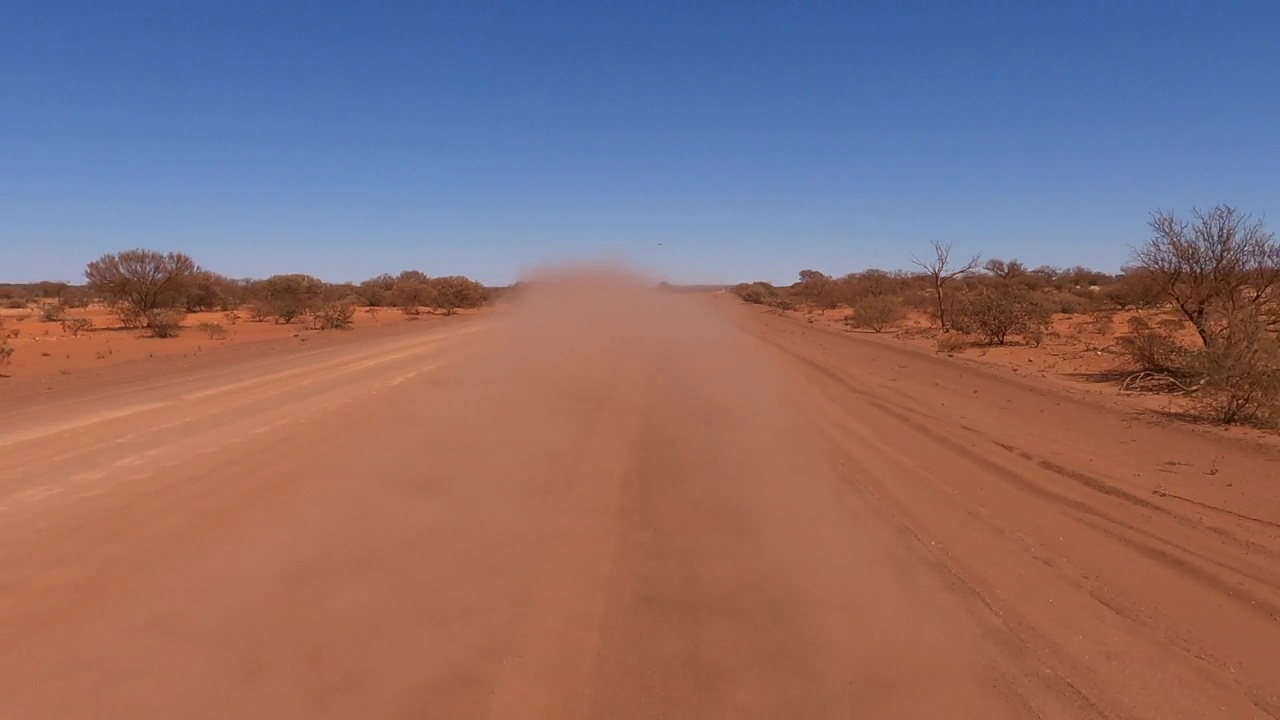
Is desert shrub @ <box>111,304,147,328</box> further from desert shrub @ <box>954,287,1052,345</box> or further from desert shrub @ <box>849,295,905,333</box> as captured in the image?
desert shrub @ <box>954,287,1052,345</box>

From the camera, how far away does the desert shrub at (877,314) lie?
116 ft

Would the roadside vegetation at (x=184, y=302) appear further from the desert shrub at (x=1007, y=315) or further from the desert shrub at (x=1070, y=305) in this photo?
the desert shrub at (x=1070, y=305)

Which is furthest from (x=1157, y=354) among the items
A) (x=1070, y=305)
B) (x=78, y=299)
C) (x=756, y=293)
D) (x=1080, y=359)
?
(x=78, y=299)

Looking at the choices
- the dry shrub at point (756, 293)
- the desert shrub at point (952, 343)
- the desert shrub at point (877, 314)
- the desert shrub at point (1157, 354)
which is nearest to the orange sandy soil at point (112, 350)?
the desert shrub at point (952, 343)

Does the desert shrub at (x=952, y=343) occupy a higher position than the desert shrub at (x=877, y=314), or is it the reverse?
the desert shrub at (x=877, y=314)

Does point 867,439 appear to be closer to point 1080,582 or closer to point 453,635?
point 1080,582

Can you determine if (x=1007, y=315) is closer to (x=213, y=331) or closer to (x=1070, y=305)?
(x=1070, y=305)

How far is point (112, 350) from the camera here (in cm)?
2422

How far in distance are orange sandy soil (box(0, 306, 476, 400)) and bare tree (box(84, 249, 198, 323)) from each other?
1223mm

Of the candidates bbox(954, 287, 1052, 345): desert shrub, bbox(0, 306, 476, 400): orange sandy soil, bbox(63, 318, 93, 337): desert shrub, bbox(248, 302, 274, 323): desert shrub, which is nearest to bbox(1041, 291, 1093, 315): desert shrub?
bbox(954, 287, 1052, 345): desert shrub

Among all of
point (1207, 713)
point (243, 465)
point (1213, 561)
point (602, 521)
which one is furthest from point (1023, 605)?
point (243, 465)

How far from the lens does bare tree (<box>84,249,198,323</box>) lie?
1414 inches

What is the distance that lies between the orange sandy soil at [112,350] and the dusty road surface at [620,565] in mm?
6049

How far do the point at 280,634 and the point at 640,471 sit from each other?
4.64 meters
